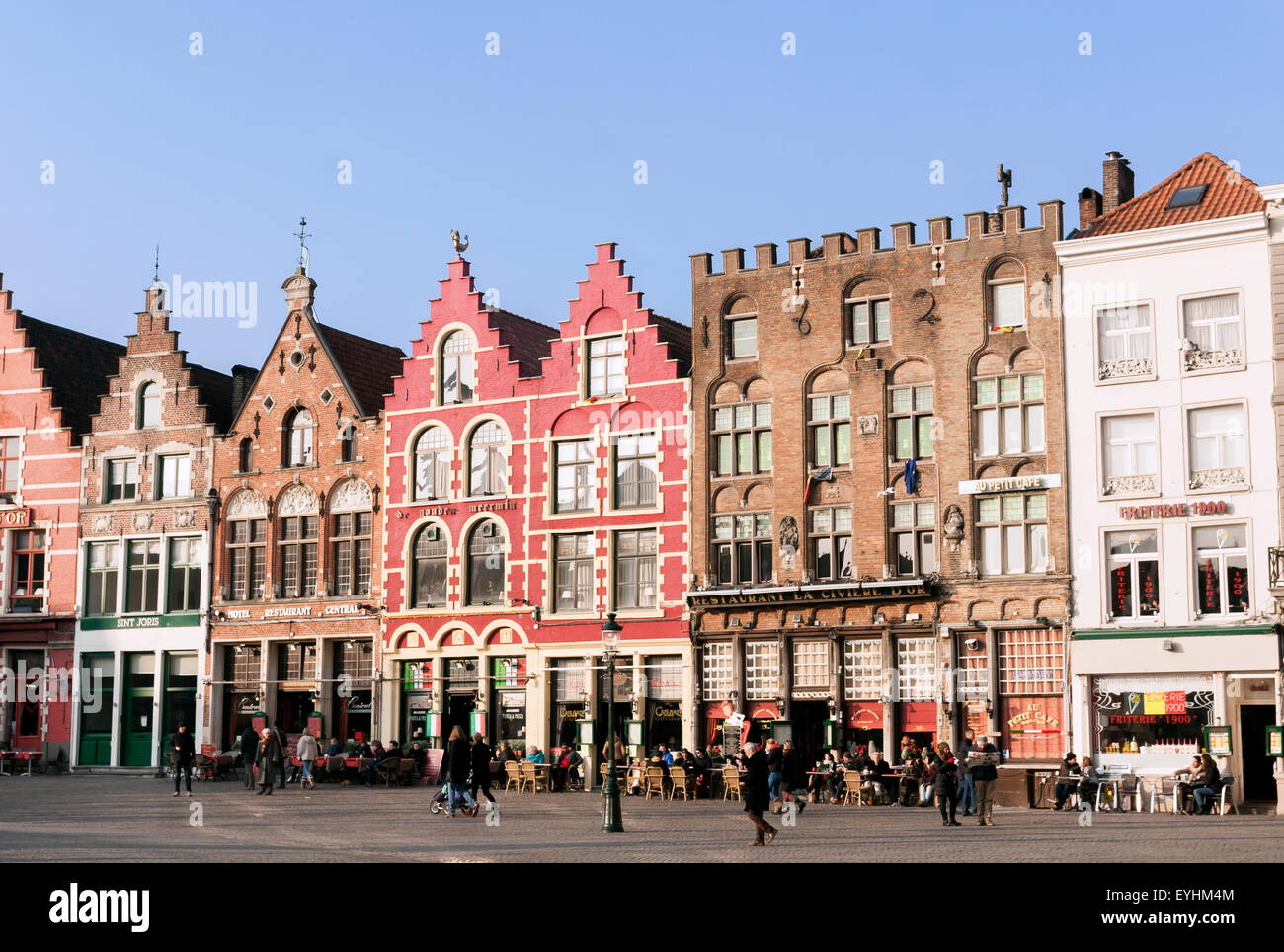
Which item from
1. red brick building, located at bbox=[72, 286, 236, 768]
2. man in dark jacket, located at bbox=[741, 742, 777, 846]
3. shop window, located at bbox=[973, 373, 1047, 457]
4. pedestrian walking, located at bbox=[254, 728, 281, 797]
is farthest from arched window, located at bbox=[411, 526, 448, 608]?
man in dark jacket, located at bbox=[741, 742, 777, 846]

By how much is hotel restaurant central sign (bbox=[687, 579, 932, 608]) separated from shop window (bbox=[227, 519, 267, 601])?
14022mm

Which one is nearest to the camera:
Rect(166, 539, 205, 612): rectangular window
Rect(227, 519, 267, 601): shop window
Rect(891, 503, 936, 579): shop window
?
Rect(891, 503, 936, 579): shop window

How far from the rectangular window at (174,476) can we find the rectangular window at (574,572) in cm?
1297

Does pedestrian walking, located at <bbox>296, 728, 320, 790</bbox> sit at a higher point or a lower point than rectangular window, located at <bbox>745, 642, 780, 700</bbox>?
lower

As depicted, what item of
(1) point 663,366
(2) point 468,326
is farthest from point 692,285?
(2) point 468,326

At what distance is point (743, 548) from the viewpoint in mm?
40062

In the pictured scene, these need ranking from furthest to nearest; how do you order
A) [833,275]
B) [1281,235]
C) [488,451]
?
[488,451], [833,275], [1281,235]

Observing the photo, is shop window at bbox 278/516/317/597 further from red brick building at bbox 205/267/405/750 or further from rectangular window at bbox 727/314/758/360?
rectangular window at bbox 727/314/758/360

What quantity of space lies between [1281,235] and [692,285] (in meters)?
14.4

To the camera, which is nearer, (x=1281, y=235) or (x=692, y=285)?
(x=1281, y=235)

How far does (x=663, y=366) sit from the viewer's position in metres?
41.5

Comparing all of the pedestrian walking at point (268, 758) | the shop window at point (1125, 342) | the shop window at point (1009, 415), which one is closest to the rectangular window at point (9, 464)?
the pedestrian walking at point (268, 758)

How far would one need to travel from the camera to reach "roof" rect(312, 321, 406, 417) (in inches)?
1836
